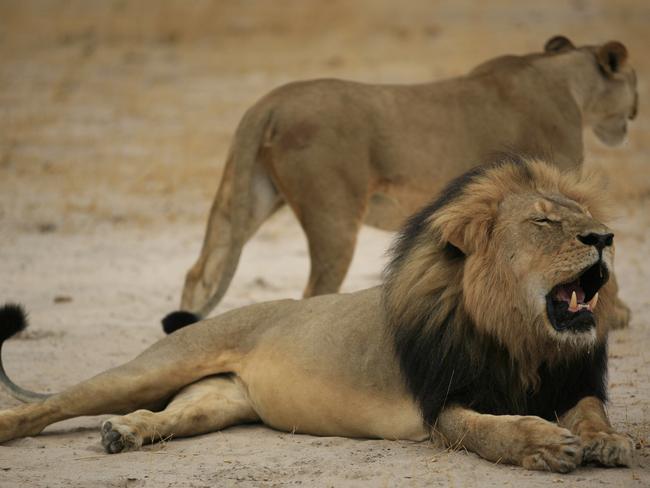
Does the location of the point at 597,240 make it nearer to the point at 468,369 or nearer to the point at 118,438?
the point at 468,369

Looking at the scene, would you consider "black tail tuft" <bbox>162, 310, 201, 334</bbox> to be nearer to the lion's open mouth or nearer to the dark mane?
the dark mane

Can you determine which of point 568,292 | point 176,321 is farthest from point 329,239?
point 568,292

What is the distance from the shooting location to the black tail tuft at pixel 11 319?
4.33m

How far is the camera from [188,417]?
4.13 meters

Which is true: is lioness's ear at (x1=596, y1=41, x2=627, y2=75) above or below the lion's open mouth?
above

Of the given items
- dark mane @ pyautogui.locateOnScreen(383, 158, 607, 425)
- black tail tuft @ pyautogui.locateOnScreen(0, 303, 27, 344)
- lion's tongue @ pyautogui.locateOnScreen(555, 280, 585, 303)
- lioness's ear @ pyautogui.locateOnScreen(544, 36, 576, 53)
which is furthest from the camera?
lioness's ear @ pyautogui.locateOnScreen(544, 36, 576, 53)

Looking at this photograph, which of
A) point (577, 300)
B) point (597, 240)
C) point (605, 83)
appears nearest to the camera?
point (597, 240)

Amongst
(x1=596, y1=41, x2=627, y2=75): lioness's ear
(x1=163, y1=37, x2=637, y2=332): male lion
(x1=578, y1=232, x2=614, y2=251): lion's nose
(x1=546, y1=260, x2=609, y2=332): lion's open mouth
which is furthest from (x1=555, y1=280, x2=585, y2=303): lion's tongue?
(x1=596, y1=41, x2=627, y2=75): lioness's ear

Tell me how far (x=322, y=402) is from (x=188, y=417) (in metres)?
0.47

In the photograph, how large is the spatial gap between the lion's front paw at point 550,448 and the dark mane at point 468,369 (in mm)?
264

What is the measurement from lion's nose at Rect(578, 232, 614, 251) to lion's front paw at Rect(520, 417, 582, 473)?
1.65ft

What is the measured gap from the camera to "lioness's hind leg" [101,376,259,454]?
155 inches

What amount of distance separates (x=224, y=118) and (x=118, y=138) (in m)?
1.20

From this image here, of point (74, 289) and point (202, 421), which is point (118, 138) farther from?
point (202, 421)
